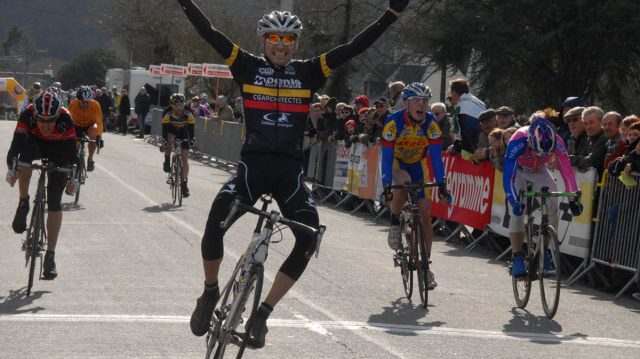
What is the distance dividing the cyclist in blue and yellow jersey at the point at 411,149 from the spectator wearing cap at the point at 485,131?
4259mm

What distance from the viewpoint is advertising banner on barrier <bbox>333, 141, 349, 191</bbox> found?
21102 millimetres

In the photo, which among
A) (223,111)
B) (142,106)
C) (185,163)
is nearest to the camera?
(185,163)

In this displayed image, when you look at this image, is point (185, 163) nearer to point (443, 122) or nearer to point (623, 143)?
point (443, 122)

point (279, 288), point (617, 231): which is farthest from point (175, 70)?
point (279, 288)

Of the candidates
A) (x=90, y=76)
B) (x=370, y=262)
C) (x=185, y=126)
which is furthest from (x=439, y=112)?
(x=90, y=76)

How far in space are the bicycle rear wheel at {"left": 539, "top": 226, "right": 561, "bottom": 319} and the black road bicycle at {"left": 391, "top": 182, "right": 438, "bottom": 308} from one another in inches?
40.1

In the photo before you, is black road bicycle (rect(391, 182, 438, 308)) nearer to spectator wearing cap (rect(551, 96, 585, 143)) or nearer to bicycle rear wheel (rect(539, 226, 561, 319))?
bicycle rear wheel (rect(539, 226, 561, 319))

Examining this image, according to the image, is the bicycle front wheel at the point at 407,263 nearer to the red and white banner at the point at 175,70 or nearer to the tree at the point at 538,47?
the tree at the point at 538,47

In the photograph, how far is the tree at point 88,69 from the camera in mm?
93312

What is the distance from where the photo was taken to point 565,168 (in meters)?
10.2

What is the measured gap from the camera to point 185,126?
20531 millimetres

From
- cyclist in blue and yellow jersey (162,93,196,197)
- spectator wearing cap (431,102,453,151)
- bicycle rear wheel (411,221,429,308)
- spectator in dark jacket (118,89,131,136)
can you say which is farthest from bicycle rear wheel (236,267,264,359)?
spectator in dark jacket (118,89,131,136)

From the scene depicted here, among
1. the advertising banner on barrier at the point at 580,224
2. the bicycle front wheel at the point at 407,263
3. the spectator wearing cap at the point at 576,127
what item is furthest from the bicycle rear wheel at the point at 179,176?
the bicycle front wheel at the point at 407,263

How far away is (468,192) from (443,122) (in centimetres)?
132
